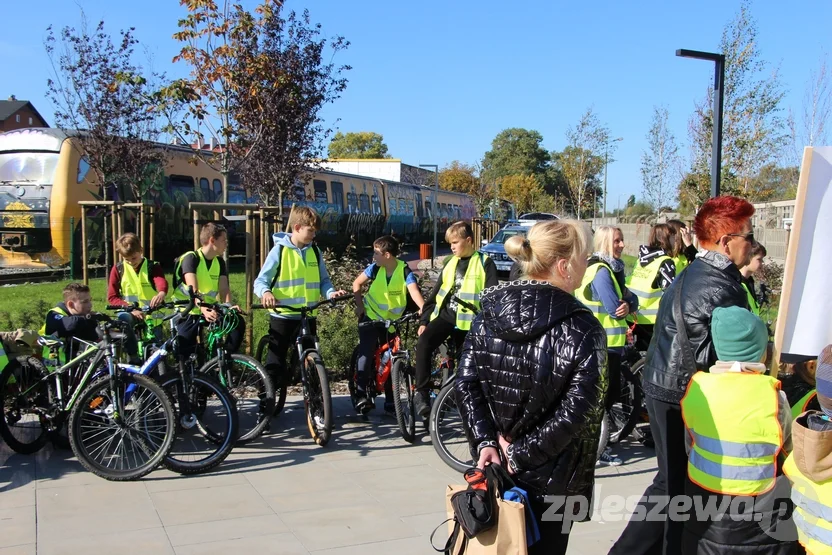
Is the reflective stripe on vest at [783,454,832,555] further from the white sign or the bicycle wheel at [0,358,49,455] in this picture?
the bicycle wheel at [0,358,49,455]

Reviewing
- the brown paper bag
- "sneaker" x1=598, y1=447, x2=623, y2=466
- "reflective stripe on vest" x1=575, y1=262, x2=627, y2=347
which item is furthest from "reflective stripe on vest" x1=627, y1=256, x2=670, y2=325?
the brown paper bag

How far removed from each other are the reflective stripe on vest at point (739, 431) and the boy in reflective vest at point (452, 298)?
3292mm

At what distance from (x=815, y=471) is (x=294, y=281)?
4.39 m

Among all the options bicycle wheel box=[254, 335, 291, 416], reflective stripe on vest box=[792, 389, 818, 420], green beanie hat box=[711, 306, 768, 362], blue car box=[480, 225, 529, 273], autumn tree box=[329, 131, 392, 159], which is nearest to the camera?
green beanie hat box=[711, 306, 768, 362]

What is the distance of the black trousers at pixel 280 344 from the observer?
6.42 metres

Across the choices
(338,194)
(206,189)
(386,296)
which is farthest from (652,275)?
(338,194)

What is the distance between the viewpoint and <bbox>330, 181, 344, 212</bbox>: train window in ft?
94.2

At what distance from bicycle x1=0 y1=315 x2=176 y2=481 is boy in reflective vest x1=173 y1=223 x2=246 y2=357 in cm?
87

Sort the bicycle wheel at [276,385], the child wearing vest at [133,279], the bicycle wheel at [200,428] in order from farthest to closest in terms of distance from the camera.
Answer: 1. the bicycle wheel at [276,385]
2. the child wearing vest at [133,279]
3. the bicycle wheel at [200,428]

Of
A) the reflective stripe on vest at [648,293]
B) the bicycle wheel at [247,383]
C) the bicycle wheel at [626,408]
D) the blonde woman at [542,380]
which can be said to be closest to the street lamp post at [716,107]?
the reflective stripe on vest at [648,293]

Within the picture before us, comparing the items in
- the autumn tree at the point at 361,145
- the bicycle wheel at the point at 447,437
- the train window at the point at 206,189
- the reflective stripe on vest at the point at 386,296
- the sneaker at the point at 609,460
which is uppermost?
the autumn tree at the point at 361,145

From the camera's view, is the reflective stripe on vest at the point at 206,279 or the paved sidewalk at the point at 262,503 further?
the reflective stripe on vest at the point at 206,279

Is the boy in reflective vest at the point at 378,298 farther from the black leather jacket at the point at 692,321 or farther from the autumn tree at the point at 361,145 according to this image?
the autumn tree at the point at 361,145

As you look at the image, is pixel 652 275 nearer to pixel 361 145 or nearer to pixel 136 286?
pixel 136 286
